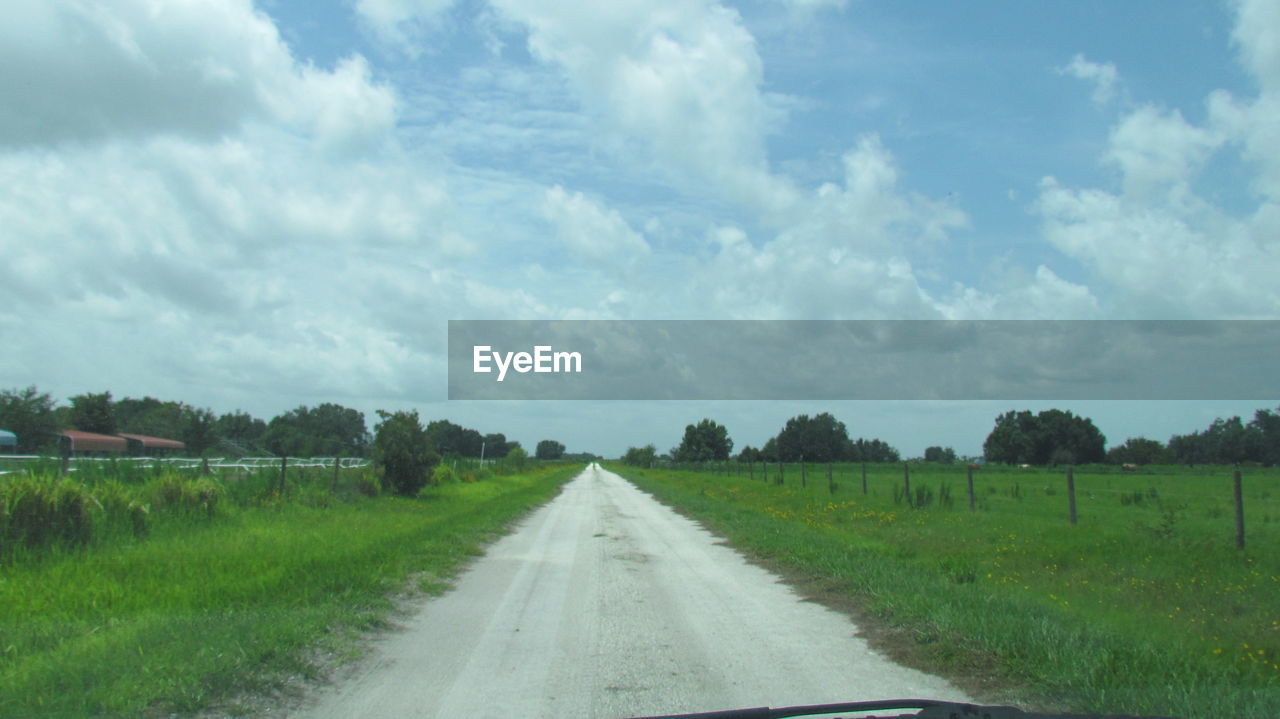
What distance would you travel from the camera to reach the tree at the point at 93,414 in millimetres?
49406

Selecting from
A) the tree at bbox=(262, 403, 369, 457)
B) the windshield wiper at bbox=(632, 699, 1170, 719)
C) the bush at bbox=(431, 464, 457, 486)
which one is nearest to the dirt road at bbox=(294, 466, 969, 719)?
the windshield wiper at bbox=(632, 699, 1170, 719)

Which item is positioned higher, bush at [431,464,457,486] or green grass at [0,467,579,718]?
bush at [431,464,457,486]

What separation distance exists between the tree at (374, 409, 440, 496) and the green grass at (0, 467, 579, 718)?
436 inches

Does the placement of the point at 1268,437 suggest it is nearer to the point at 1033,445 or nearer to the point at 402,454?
the point at 1033,445

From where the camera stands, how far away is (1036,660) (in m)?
6.41

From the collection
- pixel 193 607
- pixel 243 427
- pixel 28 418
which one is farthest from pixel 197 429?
pixel 193 607

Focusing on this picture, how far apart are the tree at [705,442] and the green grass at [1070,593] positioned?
101101mm

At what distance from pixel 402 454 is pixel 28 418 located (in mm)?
20504

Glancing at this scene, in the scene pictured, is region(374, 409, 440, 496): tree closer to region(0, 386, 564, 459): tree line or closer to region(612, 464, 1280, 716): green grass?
region(0, 386, 564, 459): tree line

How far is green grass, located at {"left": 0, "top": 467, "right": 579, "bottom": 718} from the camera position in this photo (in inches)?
221

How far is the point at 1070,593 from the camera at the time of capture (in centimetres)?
1017

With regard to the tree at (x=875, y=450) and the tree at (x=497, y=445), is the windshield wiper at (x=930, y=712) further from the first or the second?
the tree at (x=497, y=445)

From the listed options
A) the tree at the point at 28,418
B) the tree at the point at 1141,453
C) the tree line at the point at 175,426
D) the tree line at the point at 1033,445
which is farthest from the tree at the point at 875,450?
the tree at the point at 28,418

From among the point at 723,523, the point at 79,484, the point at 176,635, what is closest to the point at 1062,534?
the point at 723,523
